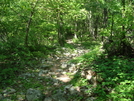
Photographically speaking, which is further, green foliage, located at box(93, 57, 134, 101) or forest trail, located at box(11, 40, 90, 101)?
forest trail, located at box(11, 40, 90, 101)

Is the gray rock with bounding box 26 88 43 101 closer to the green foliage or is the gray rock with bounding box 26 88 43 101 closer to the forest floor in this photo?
the forest floor

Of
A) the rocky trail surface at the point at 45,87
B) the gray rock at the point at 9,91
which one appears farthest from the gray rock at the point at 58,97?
the gray rock at the point at 9,91

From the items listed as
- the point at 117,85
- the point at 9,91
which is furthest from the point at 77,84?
the point at 9,91

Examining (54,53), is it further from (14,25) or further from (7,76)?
(7,76)

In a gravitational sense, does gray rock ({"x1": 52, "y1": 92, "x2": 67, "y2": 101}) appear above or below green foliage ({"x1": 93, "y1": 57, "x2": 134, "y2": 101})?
below

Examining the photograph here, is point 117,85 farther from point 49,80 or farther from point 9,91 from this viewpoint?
point 9,91

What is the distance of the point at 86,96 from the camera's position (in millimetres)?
4531

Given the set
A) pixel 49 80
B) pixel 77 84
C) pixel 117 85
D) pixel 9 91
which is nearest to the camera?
pixel 117 85

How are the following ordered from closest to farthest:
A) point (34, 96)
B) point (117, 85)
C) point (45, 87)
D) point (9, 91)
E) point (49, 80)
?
point (117, 85), point (34, 96), point (9, 91), point (45, 87), point (49, 80)

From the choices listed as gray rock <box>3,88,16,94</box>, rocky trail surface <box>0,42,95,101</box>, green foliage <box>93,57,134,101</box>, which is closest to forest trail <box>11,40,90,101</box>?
rocky trail surface <box>0,42,95,101</box>

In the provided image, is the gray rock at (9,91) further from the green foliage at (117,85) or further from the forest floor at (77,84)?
the green foliage at (117,85)

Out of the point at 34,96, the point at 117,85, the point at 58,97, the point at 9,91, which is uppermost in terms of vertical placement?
the point at 117,85

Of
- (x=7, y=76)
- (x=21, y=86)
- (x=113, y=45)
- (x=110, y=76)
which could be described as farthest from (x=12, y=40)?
(x=113, y=45)

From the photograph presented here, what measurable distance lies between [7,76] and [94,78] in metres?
4.09
